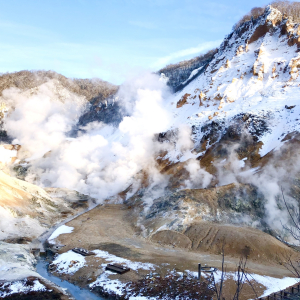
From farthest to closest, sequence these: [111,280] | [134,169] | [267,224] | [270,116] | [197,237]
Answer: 1. [134,169]
2. [270,116]
3. [267,224]
4. [197,237]
5. [111,280]

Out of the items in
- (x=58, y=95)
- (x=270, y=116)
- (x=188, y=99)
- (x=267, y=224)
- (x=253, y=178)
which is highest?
(x=58, y=95)

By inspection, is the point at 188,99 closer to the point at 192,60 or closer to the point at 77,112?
the point at 192,60

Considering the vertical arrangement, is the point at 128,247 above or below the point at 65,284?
below

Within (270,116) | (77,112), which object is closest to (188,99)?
(270,116)

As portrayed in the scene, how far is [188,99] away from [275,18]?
1249 inches

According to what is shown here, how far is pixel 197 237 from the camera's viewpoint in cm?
2808

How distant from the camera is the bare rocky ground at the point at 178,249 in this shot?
827 inches

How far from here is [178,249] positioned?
2683 cm

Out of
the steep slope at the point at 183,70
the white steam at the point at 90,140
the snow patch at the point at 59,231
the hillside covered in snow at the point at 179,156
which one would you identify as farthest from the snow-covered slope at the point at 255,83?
the snow patch at the point at 59,231

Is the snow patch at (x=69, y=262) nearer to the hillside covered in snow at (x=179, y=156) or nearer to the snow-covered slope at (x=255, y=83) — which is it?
the hillside covered in snow at (x=179, y=156)

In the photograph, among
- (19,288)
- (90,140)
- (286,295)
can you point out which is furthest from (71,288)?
(90,140)

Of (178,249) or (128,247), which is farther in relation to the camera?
(128,247)

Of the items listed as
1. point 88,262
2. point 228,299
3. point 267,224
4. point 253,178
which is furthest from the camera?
point 253,178

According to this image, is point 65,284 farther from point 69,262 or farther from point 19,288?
point 19,288
